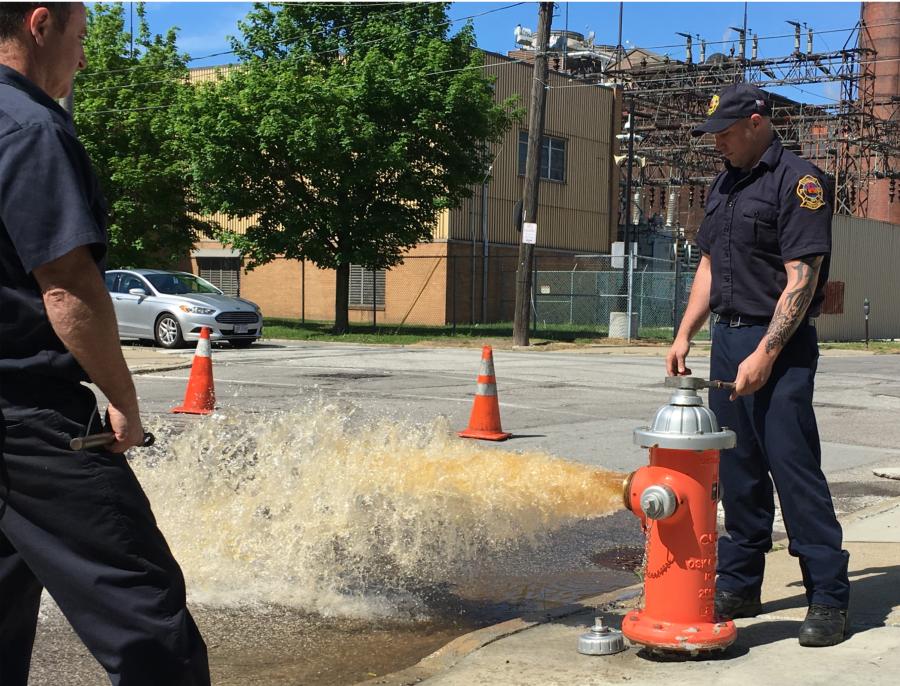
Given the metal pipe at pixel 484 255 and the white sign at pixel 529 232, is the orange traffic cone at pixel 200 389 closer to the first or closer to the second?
the white sign at pixel 529 232

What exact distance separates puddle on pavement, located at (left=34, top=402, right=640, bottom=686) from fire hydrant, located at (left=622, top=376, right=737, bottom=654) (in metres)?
1.03

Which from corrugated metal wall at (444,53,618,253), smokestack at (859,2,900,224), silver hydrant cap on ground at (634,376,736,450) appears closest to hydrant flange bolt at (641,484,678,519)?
silver hydrant cap on ground at (634,376,736,450)

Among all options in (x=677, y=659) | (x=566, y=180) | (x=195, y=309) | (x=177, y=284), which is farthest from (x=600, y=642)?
(x=566, y=180)

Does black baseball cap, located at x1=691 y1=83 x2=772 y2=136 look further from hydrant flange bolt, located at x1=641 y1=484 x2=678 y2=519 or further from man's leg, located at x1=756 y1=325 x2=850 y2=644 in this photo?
hydrant flange bolt, located at x1=641 y1=484 x2=678 y2=519

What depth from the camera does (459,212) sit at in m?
37.1

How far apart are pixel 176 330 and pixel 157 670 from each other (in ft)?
64.2

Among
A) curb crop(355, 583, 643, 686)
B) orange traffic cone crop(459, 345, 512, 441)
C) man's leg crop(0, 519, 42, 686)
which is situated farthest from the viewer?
orange traffic cone crop(459, 345, 512, 441)

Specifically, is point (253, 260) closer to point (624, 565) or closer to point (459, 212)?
point (459, 212)

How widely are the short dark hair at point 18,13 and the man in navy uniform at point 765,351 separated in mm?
2580

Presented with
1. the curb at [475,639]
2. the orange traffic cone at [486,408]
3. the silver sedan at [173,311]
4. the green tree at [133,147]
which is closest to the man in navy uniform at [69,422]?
the curb at [475,639]

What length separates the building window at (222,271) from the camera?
1678 inches

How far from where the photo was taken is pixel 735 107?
4.38 metres

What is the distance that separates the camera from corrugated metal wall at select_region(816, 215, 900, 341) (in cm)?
3369

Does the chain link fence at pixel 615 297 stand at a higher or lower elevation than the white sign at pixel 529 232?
lower
